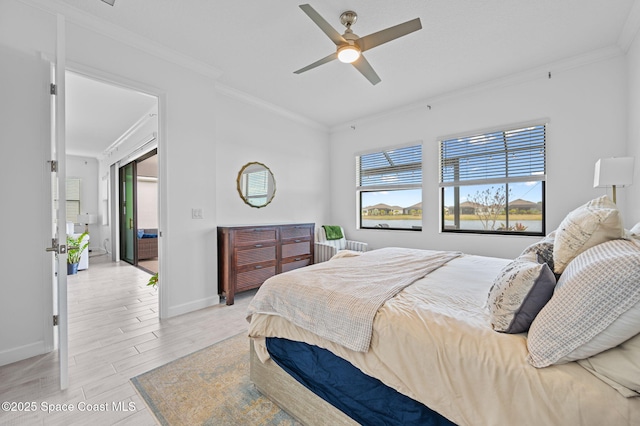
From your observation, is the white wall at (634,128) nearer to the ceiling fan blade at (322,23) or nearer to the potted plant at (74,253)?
the ceiling fan blade at (322,23)

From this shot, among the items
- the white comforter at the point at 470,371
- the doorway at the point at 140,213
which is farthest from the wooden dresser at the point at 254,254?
the doorway at the point at 140,213

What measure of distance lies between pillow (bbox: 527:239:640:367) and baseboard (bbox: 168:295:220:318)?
10.5 feet

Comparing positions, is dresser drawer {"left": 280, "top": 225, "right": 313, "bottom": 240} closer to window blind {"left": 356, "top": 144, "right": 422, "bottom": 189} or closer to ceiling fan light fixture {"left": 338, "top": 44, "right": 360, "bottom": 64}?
window blind {"left": 356, "top": 144, "right": 422, "bottom": 189}

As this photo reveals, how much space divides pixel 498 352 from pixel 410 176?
388 centimetres

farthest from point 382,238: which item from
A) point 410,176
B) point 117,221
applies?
point 117,221

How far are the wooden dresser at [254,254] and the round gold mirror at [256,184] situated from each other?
61cm

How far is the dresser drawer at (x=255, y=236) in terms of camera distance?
3.46m

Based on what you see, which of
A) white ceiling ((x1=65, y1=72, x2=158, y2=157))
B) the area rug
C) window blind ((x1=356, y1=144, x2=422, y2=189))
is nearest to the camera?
the area rug

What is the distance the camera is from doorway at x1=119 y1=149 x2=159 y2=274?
5.70 metres

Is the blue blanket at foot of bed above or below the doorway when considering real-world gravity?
below

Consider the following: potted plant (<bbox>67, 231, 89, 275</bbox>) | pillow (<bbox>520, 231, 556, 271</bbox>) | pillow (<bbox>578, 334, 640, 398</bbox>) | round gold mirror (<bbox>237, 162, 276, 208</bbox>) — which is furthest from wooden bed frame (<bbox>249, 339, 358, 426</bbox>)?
potted plant (<bbox>67, 231, 89, 275</bbox>)

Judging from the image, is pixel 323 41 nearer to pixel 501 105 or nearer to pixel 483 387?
pixel 501 105

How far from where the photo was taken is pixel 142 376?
191 centimetres

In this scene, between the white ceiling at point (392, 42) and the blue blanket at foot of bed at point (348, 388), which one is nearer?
the blue blanket at foot of bed at point (348, 388)
